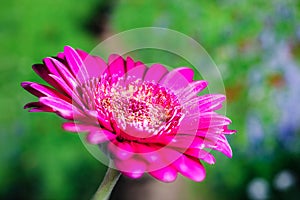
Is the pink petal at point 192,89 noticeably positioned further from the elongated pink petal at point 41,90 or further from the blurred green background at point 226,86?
the blurred green background at point 226,86

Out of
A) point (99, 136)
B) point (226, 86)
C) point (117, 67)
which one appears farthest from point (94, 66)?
point (226, 86)

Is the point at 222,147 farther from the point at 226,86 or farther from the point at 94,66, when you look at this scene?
the point at 226,86

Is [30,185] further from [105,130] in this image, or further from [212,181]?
[105,130]

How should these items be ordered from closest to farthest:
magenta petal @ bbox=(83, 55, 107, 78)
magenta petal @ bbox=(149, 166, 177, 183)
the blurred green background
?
1. magenta petal @ bbox=(149, 166, 177, 183)
2. magenta petal @ bbox=(83, 55, 107, 78)
3. the blurred green background

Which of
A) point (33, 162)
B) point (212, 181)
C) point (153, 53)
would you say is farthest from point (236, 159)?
point (33, 162)

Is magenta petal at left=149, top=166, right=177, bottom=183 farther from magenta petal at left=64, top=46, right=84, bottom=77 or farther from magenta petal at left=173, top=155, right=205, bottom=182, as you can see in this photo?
magenta petal at left=64, top=46, right=84, bottom=77

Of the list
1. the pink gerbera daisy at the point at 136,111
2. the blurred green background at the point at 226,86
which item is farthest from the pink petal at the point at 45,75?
the blurred green background at the point at 226,86

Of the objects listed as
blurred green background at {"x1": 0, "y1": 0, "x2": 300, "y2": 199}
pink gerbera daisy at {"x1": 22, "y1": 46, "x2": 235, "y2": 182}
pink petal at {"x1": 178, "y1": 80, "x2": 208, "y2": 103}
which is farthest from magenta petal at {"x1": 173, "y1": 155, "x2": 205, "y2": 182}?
blurred green background at {"x1": 0, "y1": 0, "x2": 300, "y2": 199}

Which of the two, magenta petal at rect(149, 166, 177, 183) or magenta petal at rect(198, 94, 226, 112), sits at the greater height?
magenta petal at rect(198, 94, 226, 112)
